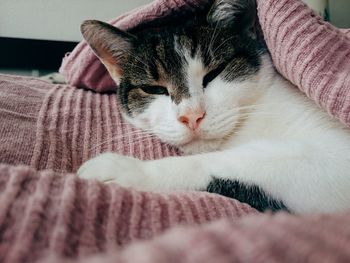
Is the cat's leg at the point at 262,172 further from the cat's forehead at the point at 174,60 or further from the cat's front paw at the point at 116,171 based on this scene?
the cat's forehead at the point at 174,60

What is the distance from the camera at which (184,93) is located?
0.84 m

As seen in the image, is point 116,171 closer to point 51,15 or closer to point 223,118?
point 223,118

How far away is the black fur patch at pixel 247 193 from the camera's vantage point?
0.66 metres

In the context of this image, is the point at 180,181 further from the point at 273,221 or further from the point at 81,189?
the point at 273,221

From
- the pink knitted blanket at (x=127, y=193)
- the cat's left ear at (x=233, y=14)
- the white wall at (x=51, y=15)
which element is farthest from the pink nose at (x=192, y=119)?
the white wall at (x=51, y=15)

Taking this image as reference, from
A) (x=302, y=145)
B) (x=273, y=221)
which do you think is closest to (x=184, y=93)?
(x=302, y=145)

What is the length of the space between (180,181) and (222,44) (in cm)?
38

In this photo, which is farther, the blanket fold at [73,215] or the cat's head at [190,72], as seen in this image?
the cat's head at [190,72]

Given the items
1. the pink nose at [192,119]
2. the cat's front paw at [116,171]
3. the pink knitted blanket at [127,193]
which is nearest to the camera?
the pink knitted blanket at [127,193]

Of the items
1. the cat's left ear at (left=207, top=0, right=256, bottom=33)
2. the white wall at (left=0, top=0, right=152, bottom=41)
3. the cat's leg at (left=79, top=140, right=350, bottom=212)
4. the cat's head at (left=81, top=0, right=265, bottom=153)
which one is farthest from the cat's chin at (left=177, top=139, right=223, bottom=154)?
the white wall at (left=0, top=0, right=152, bottom=41)

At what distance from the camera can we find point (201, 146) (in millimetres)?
851

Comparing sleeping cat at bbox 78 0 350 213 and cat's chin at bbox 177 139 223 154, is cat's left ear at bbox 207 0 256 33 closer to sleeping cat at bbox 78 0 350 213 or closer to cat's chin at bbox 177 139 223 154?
sleeping cat at bbox 78 0 350 213

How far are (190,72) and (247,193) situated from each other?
0.32 m

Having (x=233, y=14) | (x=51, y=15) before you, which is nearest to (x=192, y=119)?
(x=233, y=14)
